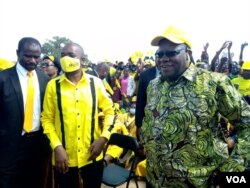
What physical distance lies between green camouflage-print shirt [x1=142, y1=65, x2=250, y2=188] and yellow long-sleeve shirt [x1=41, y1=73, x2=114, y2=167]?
2.77ft

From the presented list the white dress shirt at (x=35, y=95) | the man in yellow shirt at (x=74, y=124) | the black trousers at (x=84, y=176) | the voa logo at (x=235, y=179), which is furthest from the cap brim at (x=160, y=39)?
the white dress shirt at (x=35, y=95)

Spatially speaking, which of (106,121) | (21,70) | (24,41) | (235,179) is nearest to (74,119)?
(106,121)

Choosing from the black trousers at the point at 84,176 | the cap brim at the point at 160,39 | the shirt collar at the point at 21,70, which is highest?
the cap brim at the point at 160,39

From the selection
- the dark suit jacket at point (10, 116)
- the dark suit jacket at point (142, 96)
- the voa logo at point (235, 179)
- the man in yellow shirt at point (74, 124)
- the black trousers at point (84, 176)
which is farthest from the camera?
the dark suit jacket at point (142, 96)

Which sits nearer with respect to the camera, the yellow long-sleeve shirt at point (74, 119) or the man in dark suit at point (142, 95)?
the yellow long-sleeve shirt at point (74, 119)

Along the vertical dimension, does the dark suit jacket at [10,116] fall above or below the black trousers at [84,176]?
above

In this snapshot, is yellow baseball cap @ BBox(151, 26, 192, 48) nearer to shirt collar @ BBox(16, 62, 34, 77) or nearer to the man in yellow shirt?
the man in yellow shirt

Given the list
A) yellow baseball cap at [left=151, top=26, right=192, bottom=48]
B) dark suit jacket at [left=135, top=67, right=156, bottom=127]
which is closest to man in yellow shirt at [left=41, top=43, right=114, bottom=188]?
yellow baseball cap at [left=151, top=26, right=192, bottom=48]

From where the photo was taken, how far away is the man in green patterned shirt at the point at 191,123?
2079 millimetres

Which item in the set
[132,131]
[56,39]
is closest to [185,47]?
[132,131]

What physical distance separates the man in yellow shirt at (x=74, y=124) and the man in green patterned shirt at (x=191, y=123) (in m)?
0.80

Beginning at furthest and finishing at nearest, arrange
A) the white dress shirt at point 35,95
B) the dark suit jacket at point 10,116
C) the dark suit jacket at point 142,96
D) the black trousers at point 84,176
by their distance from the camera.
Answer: the dark suit jacket at point 142,96 → the white dress shirt at point 35,95 → the dark suit jacket at point 10,116 → the black trousers at point 84,176

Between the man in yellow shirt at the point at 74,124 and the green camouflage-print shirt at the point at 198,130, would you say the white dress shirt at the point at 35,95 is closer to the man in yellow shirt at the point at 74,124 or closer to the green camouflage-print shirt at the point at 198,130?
the man in yellow shirt at the point at 74,124

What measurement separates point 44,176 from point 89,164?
0.82 meters
